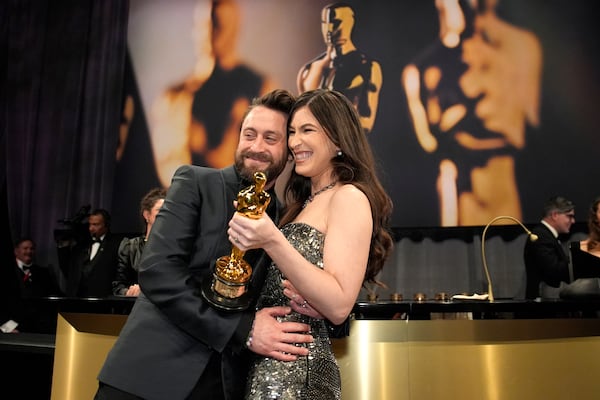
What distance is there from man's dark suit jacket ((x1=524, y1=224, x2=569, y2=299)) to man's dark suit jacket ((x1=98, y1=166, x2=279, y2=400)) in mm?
4620

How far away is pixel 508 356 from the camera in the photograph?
257 centimetres

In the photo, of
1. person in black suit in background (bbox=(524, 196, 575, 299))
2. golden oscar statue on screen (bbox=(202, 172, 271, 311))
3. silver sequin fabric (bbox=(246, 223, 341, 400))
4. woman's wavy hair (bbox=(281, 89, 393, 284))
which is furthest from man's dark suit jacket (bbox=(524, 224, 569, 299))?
golden oscar statue on screen (bbox=(202, 172, 271, 311))

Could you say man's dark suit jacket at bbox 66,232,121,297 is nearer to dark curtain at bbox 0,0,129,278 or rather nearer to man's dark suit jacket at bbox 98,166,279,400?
dark curtain at bbox 0,0,129,278

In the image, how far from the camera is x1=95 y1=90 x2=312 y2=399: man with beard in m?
1.82

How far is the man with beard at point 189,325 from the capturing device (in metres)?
1.82

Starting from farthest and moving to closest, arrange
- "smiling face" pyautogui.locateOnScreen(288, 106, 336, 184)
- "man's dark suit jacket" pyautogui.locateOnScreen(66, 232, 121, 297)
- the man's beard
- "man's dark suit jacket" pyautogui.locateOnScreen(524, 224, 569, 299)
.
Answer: "man's dark suit jacket" pyautogui.locateOnScreen(66, 232, 121, 297) → "man's dark suit jacket" pyautogui.locateOnScreen(524, 224, 569, 299) → the man's beard → "smiling face" pyautogui.locateOnScreen(288, 106, 336, 184)

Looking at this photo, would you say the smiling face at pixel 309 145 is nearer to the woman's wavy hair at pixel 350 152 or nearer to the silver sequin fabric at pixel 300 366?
the woman's wavy hair at pixel 350 152

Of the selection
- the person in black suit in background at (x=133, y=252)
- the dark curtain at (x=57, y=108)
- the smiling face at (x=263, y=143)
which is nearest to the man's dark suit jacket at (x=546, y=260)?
the person in black suit in background at (x=133, y=252)

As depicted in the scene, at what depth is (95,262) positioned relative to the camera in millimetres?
6273

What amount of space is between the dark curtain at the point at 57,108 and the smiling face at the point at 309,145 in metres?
7.39

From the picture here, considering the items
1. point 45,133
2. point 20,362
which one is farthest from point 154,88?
point 20,362

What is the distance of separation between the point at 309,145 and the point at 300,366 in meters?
0.76

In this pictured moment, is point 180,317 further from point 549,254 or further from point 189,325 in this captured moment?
point 549,254

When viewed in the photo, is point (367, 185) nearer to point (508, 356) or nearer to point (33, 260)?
point (508, 356)
